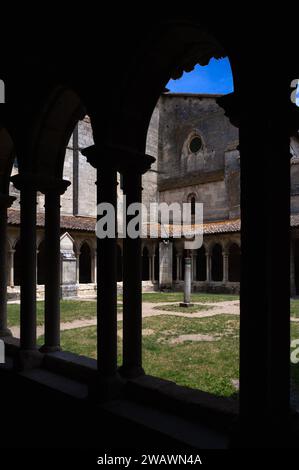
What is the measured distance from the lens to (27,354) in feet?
14.7

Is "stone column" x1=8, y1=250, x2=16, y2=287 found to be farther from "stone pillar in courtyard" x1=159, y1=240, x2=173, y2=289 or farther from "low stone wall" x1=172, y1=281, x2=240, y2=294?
"low stone wall" x1=172, y1=281, x2=240, y2=294

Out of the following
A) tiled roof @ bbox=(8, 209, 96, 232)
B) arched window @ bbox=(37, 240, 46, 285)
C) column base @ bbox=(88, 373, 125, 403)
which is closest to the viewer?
column base @ bbox=(88, 373, 125, 403)

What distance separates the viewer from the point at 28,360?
441cm

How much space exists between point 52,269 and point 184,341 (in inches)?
182

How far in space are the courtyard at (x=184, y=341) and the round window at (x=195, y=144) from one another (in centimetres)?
1524

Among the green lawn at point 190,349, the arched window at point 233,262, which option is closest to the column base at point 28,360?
the green lawn at point 190,349

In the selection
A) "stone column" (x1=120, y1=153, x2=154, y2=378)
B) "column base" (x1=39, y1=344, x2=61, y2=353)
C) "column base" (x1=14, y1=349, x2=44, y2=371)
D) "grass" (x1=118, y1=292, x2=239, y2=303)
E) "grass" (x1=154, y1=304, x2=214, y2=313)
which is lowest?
"grass" (x1=118, y1=292, x2=239, y2=303)

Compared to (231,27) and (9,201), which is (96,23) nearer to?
(231,27)

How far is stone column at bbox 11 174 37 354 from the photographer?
4.65 meters

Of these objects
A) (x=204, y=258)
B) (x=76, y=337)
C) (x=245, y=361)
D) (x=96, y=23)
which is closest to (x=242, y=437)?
(x=245, y=361)

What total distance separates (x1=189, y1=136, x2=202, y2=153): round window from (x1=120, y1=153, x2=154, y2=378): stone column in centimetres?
2415

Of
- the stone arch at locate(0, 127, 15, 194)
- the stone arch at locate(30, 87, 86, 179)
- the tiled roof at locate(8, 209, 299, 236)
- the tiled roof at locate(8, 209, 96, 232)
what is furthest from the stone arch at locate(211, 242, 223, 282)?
the stone arch at locate(30, 87, 86, 179)

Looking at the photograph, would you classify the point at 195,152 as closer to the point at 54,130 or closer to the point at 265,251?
the point at 54,130

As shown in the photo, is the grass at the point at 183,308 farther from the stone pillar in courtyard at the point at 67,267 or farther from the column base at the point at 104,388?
the column base at the point at 104,388
